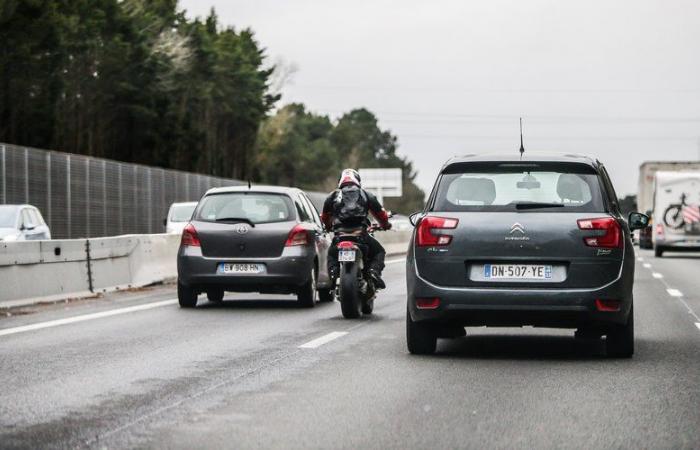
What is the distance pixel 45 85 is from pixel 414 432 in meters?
51.8

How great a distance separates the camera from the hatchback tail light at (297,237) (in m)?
16.7

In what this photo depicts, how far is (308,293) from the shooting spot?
17.0 meters

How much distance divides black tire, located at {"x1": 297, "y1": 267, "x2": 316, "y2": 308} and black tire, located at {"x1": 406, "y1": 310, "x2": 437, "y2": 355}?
18.8 feet

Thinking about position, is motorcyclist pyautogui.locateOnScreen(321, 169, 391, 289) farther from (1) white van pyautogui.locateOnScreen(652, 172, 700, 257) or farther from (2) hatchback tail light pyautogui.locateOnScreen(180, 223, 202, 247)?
(1) white van pyautogui.locateOnScreen(652, 172, 700, 257)

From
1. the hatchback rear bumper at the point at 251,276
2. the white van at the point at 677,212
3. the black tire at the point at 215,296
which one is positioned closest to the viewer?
the hatchback rear bumper at the point at 251,276

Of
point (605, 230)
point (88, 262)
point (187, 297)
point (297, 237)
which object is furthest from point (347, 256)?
point (88, 262)

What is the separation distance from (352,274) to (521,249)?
4.40 m

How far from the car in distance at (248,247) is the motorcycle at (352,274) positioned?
5.12 feet

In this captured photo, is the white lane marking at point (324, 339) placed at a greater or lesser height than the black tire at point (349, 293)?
lesser

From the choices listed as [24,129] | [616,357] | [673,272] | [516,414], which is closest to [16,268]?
[616,357]

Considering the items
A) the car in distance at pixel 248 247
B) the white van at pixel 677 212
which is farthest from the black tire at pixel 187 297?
the white van at pixel 677 212

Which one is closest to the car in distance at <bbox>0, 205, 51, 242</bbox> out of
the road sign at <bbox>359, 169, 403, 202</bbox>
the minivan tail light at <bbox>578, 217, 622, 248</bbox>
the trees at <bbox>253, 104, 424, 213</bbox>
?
the minivan tail light at <bbox>578, 217, 622, 248</bbox>

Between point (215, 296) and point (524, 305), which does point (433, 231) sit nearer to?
point (524, 305)

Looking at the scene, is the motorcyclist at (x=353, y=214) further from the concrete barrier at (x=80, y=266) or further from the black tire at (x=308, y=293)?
the concrete barrier at (x=80, y=266)
